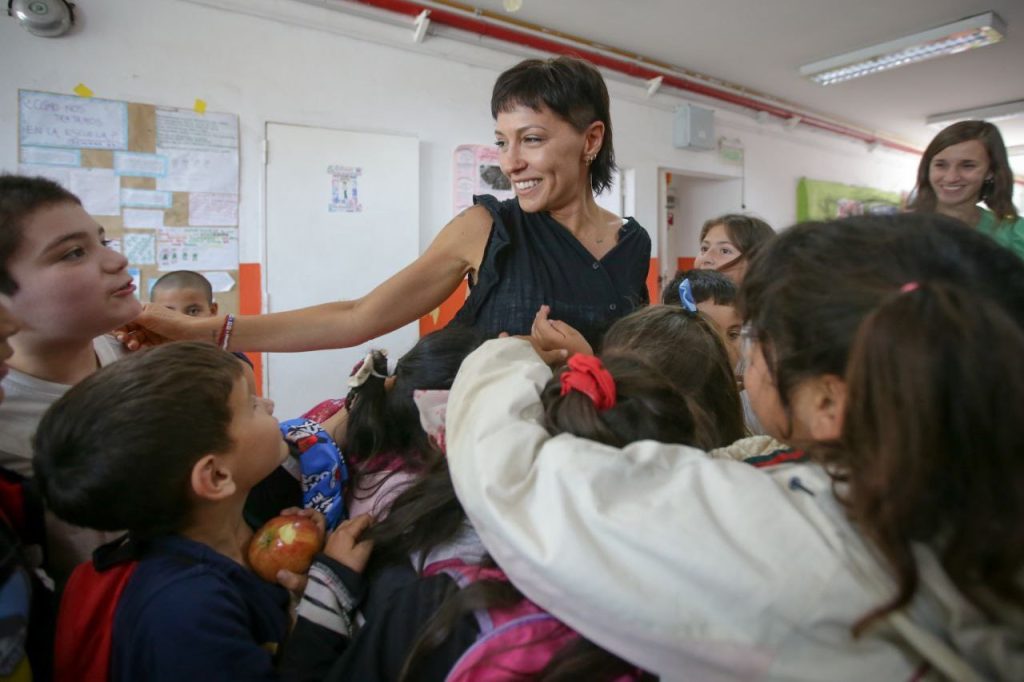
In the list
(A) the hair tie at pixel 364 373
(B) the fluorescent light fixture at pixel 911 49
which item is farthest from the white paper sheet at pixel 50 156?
(B) the fluorescent light fixture at pixel 911 49

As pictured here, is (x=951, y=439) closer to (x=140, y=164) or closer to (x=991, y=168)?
(x=991, y=168)

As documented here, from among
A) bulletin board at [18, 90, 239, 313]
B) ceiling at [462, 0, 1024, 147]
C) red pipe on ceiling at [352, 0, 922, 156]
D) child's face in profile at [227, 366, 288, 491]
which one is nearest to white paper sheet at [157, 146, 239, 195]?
bulletin board at [18, 90, 239, 313]

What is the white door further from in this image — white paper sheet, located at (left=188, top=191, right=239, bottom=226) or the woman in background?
the woman in background

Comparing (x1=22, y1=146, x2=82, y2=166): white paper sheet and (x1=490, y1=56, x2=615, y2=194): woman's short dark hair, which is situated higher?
(x1=22, y1=146, x2=82, y2=166): white paper sheet

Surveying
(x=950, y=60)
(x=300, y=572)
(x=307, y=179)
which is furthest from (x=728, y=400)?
(x=950, y=60)

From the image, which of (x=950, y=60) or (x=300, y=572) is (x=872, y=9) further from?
(x=300, y=572)

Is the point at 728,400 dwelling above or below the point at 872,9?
below

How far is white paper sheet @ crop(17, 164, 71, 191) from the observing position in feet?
8.43

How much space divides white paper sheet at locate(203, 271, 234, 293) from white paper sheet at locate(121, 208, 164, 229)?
32 cm

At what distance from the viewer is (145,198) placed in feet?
9.21

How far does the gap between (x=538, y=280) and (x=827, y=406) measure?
0.83m

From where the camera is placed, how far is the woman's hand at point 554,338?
1.09 m

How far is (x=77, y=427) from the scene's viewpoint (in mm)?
746

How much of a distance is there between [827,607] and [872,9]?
425 cm
